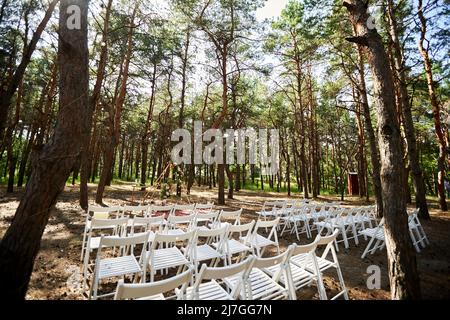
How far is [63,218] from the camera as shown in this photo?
24.6 feet

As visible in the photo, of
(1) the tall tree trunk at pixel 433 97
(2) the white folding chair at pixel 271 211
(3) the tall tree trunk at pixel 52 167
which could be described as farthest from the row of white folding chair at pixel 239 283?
(1) the tall tree trunk at pixel 433 97

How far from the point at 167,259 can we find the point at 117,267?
66cm

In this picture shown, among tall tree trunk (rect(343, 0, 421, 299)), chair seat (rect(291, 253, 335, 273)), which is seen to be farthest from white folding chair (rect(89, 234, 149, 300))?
tall tree trunk (rect(343, 0, 421, 299))

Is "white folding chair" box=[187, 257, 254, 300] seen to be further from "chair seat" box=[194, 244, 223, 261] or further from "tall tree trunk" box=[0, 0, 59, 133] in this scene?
"tall tree trunk" box=[0, 0, 59, 133]

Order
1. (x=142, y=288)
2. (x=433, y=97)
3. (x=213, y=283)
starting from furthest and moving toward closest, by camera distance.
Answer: (x=433, y=97) → (x=213, y=283) → (x=142, y=288)

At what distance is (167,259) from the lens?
11.2ft

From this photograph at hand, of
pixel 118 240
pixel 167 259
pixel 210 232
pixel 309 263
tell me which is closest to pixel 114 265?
pixel 118 240

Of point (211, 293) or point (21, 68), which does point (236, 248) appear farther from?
point (21, 68)

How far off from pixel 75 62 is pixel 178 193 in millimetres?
11995

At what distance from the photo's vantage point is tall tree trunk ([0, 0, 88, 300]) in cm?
264
